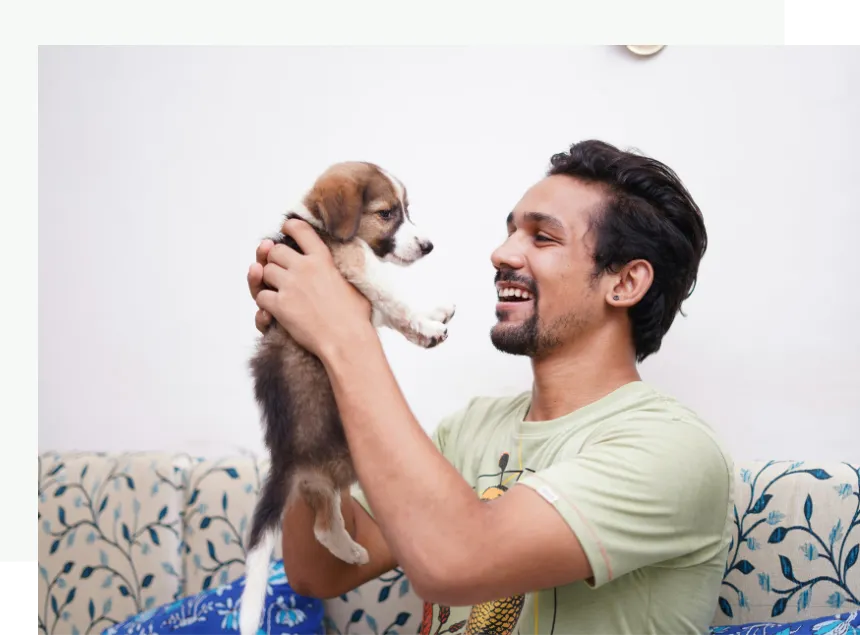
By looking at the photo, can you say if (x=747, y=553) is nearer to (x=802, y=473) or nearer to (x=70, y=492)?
(x=802, y=473)

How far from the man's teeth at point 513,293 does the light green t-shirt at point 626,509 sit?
21 centimetres

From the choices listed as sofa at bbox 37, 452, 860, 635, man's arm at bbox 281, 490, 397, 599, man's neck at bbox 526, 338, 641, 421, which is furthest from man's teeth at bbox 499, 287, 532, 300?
sofa at bbox 37, 452, 860, 635

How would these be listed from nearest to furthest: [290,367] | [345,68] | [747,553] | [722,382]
A: [290,367], [747,553], [722,382], [345,68]

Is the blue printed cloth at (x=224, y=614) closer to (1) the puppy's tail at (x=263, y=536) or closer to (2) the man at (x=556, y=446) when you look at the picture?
(2) the man at (x=556, y=446)

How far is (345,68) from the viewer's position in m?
1.84

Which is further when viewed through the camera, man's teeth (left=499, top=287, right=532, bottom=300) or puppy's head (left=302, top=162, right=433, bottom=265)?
man's teeth (left=499, top=287, right=532, bottom=300)

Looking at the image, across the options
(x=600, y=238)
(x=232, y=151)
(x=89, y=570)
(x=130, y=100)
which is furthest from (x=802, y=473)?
(x=130, y=100)

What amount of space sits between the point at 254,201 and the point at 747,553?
1289mm

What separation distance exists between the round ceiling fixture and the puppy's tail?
1192 millimetres

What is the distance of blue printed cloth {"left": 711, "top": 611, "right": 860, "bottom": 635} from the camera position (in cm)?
120

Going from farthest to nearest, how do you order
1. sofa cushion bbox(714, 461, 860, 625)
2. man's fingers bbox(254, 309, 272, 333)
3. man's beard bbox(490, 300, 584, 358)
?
sofa cushion bbox(714, 461, 860, 625), man's beard bbox(490, 300, 584, 358), man's fingers bbox(254, 309, 272, 333)

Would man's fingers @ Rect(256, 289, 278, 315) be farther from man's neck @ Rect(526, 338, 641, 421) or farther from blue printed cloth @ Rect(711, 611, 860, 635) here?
blue printed cloth @ Rect(711, 611, 860, 635)

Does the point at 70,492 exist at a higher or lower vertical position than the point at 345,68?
lower

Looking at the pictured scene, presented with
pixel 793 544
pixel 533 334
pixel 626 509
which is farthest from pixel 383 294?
pixel 793 544
